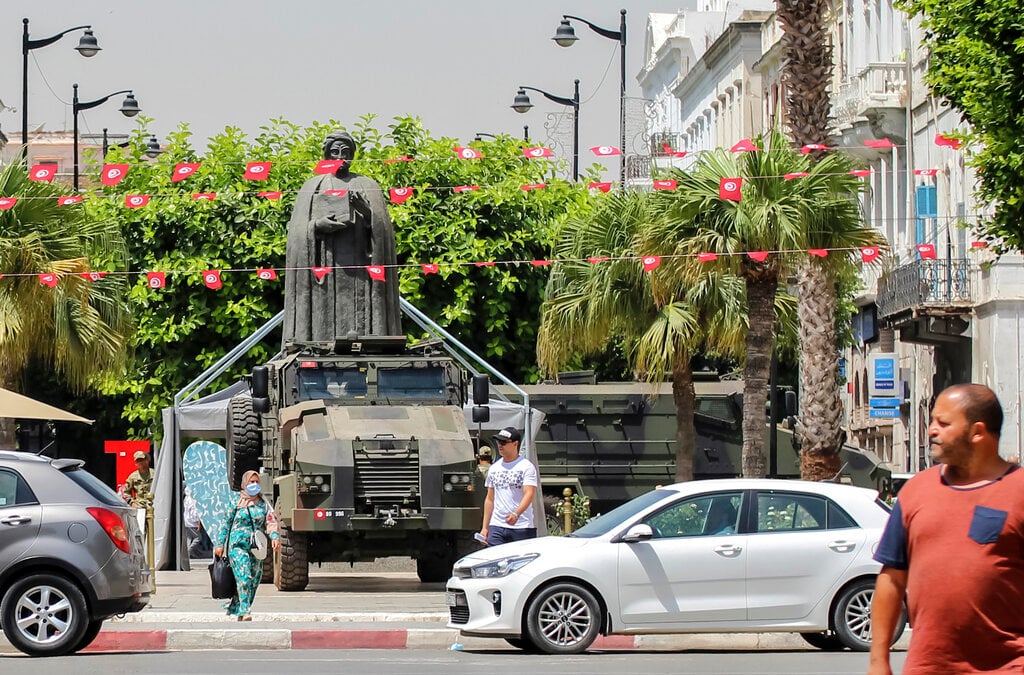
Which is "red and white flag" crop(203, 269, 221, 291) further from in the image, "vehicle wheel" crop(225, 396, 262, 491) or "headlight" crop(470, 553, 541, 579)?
"headlight" crop(470, 553, 541, 579)

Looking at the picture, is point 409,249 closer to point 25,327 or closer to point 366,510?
point 25,327

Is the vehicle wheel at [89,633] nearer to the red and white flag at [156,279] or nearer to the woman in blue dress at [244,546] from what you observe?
the woman in blue dress at [244,546]

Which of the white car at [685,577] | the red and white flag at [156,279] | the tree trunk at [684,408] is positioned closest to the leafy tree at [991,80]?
the white car at [685,577]

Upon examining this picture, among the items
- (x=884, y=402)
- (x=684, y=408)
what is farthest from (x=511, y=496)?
(x=884, y=402)

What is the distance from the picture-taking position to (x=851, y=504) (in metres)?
15.4

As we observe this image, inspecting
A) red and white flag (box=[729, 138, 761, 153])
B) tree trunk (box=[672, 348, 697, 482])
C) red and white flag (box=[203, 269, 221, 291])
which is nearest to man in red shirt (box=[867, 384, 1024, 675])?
red and white flag (box=[729, 138, 761, 153])

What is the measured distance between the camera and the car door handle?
593 inches

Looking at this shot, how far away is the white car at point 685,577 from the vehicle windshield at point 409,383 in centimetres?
821

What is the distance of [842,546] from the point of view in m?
15.1

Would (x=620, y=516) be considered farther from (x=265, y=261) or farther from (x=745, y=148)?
(x=265, y=261)

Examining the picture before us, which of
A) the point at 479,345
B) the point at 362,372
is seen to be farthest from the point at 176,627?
the point at 479,345

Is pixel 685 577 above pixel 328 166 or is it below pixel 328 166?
below

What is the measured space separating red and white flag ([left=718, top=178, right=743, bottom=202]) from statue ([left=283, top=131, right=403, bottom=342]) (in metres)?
4.40

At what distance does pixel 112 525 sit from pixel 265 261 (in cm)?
2561
